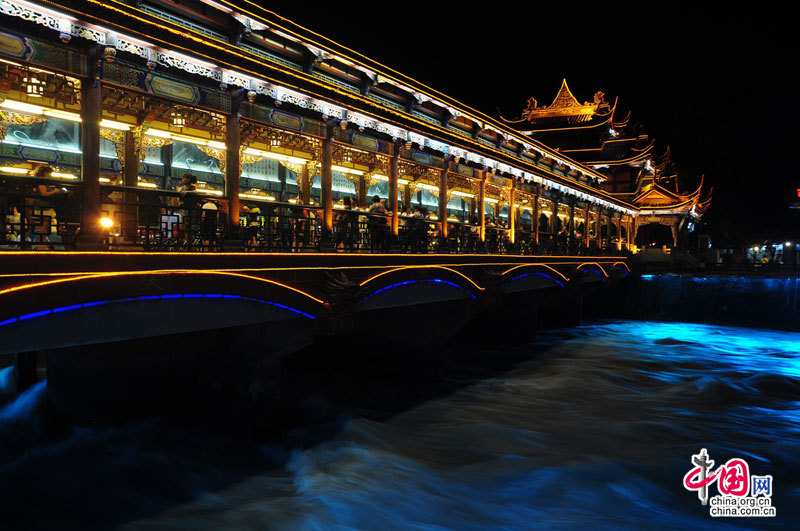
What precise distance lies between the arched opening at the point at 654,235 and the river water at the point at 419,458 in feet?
137

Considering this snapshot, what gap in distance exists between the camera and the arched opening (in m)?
57.4

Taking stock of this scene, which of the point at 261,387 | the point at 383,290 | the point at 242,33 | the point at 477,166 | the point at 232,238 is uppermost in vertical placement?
the point at 242,33

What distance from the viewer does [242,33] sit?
14.8 m

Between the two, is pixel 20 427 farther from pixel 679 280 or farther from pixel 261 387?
pixel 679 280

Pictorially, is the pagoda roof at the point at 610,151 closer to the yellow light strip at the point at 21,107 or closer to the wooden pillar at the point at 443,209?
the wooden pillar at the point at 443,209

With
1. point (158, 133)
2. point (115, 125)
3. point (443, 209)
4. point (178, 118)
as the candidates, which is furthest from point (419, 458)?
point (115, 125)

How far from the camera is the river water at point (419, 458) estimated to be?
898 centimetres

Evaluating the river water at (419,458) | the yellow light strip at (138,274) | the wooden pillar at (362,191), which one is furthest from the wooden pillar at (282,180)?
the yellow light strip at (138,274)

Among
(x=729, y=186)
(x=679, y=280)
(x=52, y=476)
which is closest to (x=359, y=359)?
(x=52, y=476)

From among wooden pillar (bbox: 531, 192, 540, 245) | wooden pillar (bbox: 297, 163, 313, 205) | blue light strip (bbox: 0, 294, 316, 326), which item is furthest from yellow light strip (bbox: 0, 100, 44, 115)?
wooden pillar (bbox: 531, 192, 540, 245)

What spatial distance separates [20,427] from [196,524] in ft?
18.1

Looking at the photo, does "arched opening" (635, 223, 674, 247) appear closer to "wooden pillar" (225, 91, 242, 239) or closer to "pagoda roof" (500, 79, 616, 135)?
"pagoda roof" (500, 79, 616, 135)

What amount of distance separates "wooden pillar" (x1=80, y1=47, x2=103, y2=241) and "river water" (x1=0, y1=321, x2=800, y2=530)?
14.0 ft

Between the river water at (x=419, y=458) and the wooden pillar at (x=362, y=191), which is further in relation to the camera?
the wooden pillar at (x=362, y=191)
